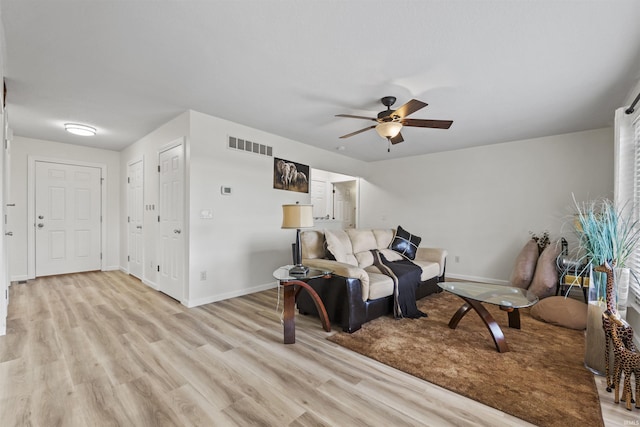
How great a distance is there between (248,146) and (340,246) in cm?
200

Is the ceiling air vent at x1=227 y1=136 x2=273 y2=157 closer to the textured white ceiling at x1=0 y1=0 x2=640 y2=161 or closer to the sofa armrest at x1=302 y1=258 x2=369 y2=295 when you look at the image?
the textured white ceiling at x1=0 y1=0 x2=640 y2=161

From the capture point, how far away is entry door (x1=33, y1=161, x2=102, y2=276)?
4.78 m

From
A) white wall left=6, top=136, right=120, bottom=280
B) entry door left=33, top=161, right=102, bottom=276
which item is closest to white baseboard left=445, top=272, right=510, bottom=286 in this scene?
white wall left=6, top=136, right=120, bottom=280

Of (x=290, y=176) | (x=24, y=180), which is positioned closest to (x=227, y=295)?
(x=290, y=176)

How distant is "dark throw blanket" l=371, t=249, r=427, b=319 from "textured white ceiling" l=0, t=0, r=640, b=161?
1939mm

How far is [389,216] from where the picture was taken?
20.0 ft

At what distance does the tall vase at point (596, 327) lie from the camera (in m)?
2.00

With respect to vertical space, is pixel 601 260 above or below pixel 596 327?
above

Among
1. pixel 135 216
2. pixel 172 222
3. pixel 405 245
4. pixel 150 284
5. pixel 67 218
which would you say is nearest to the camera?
pixel 172 222

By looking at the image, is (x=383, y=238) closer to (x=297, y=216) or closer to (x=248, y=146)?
(x=297, y=216)

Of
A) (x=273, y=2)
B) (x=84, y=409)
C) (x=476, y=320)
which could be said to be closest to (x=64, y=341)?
(x=84, y=409)

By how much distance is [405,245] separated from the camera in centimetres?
410

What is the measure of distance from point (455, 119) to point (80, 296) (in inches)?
220

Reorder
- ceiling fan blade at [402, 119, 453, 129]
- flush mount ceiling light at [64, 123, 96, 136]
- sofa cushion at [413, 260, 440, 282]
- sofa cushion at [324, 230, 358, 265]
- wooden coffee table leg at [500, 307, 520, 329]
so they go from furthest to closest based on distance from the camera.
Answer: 1. flush mount ceiling light at [64, 123, 96, 136]
2. sofa cushion at [413, 260, 440, 282]
3. sofa cushion at [324, 230, 358, 265]
4. wooden coffee table leg at [500, 307, 520, 329]
5. ceiling fan blade at [402, 119, 453, 129]
